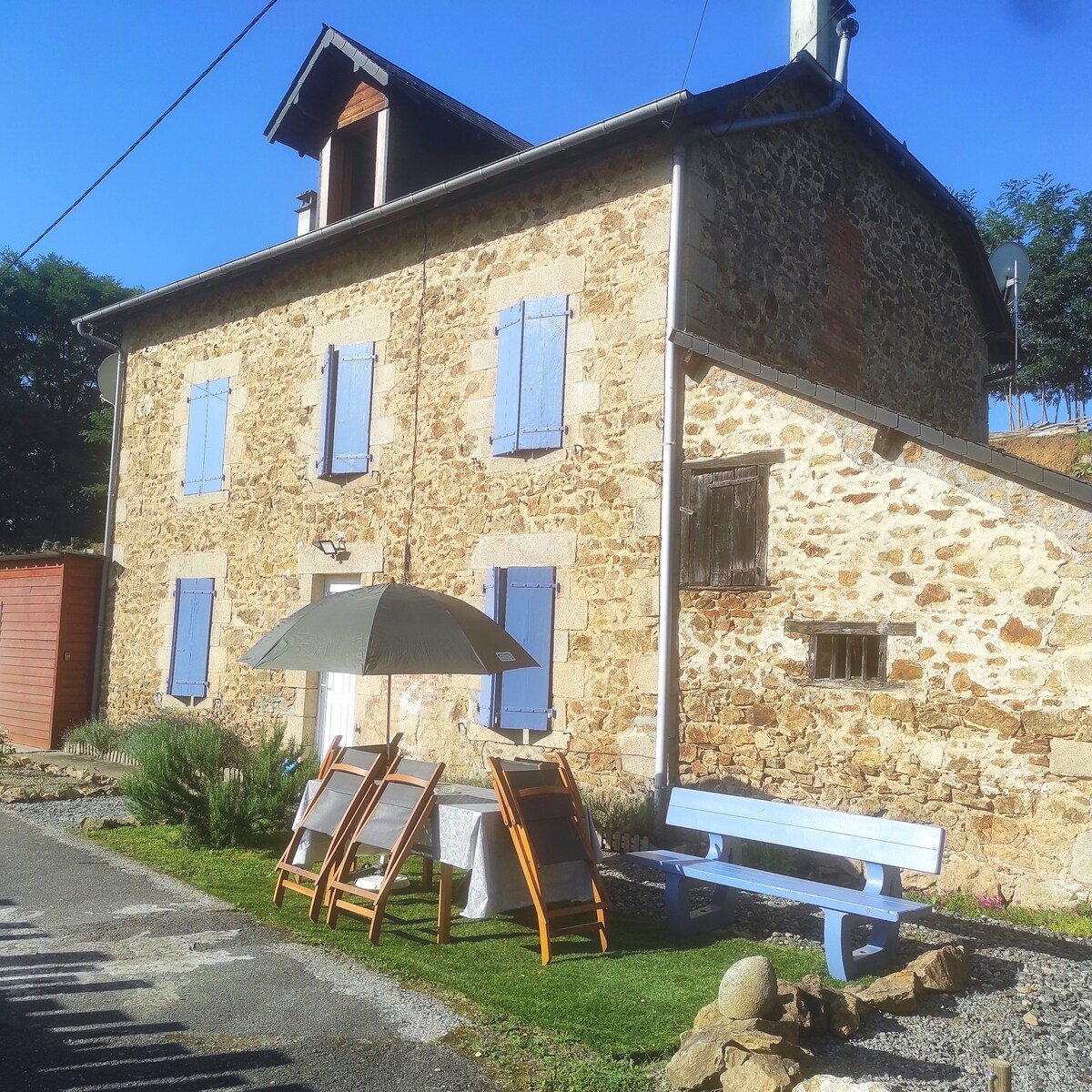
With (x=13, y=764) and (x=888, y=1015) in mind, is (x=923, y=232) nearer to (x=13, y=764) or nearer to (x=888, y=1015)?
(x=888, y=1015)

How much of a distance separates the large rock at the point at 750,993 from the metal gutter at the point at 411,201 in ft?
20.2

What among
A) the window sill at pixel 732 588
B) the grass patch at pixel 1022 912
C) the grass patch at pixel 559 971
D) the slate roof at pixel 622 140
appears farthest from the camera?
the slate roof at pixel 622 140

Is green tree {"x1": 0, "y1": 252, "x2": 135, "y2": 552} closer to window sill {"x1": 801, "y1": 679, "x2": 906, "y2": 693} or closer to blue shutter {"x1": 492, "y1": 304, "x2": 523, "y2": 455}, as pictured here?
blue shutter {"x1": 492, "y1": 304, "x2": 523, "y2": 455}

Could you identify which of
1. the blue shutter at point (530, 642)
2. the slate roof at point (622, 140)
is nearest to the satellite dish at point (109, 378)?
the slate roof at point (622, 140)

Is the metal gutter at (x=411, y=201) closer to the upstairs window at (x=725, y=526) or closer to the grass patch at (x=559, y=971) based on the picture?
the upstairs window at (x=725, y=526)

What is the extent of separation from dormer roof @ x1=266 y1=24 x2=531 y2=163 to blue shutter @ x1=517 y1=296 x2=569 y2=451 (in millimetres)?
3321

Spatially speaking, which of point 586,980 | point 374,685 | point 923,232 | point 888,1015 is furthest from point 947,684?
point 923,232

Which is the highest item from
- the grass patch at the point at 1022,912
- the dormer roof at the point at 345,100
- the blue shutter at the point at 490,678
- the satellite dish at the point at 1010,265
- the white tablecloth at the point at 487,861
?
the dormer roof at the point at 345,100

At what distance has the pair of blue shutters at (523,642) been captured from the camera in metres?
8.56

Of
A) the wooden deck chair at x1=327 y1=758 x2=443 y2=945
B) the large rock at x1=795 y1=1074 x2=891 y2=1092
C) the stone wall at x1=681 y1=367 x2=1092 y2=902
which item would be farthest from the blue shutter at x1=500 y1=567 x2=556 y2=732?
the large rock at x1=795 y1=1074 x2=891 y2=1092

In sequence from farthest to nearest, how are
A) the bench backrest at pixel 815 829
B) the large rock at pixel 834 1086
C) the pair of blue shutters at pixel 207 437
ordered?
the pair of blue shutters at pixel 207 437 < the bench backrest at pixel 815 829 < the large rock at pixel 834 1086

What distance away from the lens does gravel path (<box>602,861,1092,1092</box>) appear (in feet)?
12.1

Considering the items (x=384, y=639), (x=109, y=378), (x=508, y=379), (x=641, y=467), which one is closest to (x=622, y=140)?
(x=508, y=379)

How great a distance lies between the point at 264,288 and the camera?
11484 millimetres
